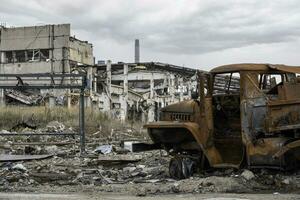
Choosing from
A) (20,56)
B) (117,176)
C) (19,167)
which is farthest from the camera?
(20,56)

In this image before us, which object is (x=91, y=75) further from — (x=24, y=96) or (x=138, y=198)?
(x=138, y=198)

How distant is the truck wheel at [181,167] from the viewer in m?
12.2

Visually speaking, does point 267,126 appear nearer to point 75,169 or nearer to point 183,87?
point 75,169

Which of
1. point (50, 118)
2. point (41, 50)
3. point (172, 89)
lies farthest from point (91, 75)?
point (41, 50)

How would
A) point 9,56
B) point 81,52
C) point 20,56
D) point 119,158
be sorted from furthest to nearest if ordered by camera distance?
1. point 9,56
2. point 20,56
3. point 81,52
4. point 119,158

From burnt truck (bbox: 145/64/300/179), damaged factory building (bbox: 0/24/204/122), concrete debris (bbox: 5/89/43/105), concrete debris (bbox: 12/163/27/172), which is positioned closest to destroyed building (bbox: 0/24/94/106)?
damaged factory building (bbox: 0/24/204/122)

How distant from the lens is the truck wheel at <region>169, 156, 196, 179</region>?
39.9 ft

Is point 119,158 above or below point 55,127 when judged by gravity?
below

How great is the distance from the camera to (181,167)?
40.1 ft

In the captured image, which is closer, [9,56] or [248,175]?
[248,175]

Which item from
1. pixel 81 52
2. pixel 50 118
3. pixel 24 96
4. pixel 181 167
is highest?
pixel 81 52

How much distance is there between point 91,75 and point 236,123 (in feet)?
120

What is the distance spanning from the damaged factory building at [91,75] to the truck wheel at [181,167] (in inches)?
720

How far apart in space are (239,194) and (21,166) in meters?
6.67
